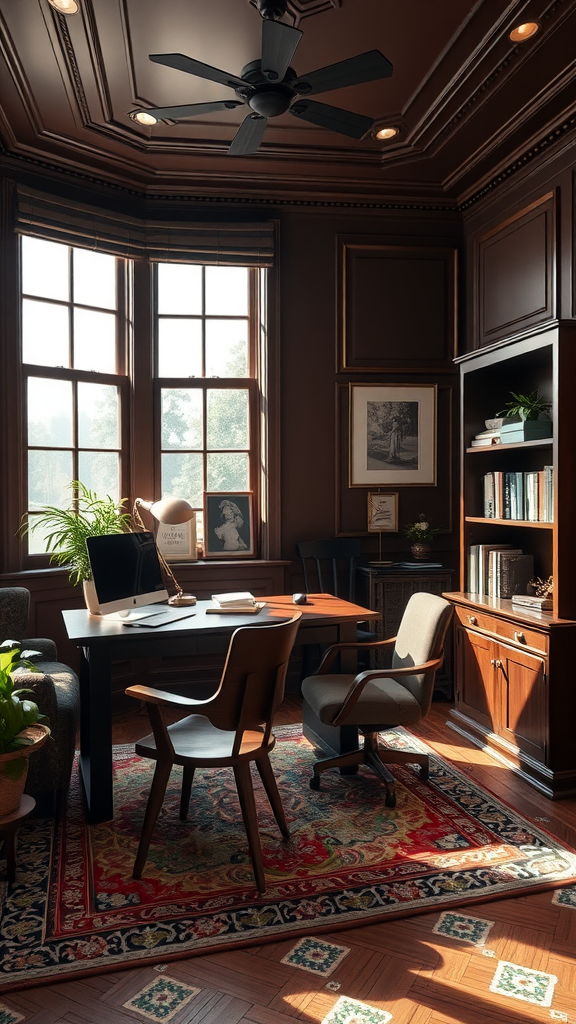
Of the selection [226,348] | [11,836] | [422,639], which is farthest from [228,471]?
[11,836]

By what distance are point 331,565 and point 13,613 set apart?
2.22 metres

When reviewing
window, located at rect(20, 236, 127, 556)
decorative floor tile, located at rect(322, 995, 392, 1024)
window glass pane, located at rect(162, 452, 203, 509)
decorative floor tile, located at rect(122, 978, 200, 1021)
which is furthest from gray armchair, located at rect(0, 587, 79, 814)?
window glass pane, located at rect(162, 452, 203, 509)

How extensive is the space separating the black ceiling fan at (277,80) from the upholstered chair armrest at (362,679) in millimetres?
2450

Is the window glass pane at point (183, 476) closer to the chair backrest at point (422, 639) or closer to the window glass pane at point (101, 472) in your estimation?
the window glass pane at point (101, 472)

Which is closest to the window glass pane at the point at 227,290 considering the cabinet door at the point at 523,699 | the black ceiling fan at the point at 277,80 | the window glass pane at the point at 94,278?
the window glass pane at the point at 94,278

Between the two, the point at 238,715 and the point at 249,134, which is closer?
the point at 238,715

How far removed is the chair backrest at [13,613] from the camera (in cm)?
392

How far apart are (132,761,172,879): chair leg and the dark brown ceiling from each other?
3250 mm

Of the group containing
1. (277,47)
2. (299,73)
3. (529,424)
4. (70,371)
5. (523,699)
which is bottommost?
(523,699)

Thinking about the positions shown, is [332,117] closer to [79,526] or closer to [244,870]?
[79,526]

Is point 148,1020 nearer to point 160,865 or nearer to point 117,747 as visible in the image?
point 160,865

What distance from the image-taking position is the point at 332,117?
3332 millimetres

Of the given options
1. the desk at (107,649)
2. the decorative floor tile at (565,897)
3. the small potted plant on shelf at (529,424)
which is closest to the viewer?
the decorative floor tile at (565,897)

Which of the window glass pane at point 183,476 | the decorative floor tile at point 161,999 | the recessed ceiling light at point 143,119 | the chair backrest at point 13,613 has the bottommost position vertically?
the decorative floor tile at point 161,999
